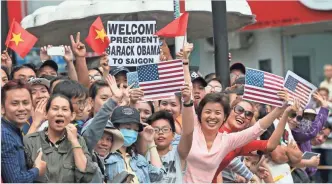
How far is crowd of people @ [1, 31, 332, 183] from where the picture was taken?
7.26 metres

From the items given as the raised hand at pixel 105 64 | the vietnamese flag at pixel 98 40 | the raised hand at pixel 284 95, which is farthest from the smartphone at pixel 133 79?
the vietnamese flag at pixel 98 40

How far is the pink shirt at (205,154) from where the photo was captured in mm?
8414

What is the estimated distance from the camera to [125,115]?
27.3 feet

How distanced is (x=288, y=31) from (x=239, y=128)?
12576mm

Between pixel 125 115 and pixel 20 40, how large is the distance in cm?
299

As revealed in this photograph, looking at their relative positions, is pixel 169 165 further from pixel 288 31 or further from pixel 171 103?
pixel 288 31

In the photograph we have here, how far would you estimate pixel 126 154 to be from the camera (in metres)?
8.28

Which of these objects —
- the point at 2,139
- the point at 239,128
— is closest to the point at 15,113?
the point at 2,139

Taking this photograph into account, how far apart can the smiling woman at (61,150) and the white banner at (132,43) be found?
296cm

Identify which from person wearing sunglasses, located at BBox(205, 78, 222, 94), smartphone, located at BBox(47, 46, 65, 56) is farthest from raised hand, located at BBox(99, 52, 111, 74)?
person wearing sunglasses, located at BBox(205, 78, 222, 94)

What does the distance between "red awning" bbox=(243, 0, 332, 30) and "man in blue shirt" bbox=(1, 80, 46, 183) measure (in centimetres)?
1359

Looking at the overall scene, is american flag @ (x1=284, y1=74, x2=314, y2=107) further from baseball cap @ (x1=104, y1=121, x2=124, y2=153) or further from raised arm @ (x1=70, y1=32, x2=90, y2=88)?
raised arm @ (x1=70, y1=32, x2=90, y2=88)

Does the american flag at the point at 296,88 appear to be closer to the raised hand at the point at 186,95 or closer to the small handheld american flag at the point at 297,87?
the small handheld american flag at the point at 297,87

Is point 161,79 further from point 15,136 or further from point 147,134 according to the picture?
point 15,136
